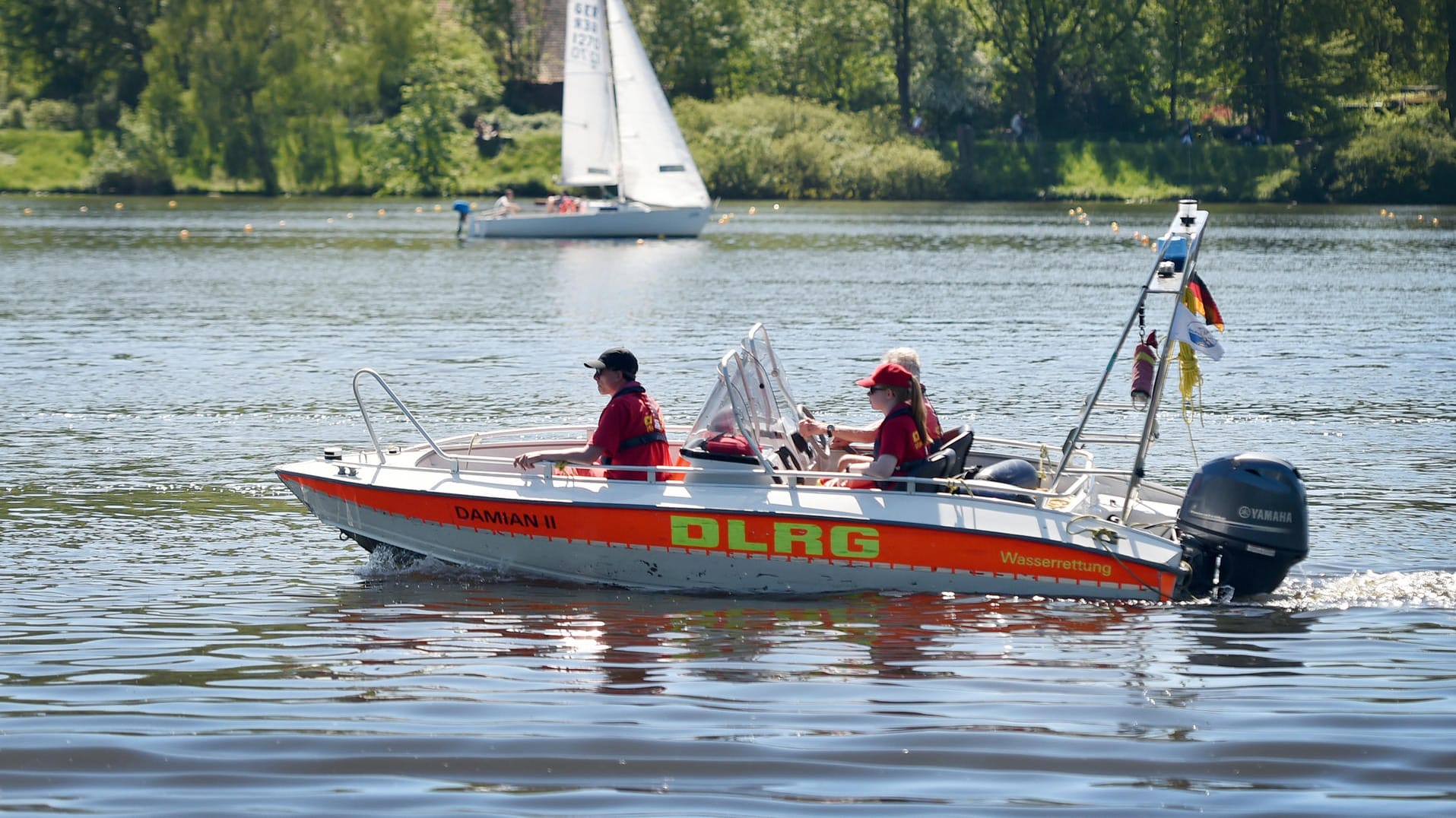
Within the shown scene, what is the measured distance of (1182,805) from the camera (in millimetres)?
6758

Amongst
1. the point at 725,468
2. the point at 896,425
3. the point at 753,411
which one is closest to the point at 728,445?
the point at 725,468

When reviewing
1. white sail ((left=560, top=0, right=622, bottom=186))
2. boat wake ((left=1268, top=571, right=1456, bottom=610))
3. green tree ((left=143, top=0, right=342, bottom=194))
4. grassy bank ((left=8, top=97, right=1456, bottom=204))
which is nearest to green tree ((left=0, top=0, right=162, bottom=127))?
grassy bank ((left=8, top=97, right=1456, bottom=204))

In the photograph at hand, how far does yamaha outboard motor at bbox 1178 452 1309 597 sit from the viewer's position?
30.8 ft

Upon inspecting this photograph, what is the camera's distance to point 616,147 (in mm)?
49812

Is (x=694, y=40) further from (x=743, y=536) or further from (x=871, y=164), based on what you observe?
(x=743, y=536)

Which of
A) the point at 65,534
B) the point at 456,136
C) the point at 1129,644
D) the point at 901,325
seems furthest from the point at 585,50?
the point at 1129,644

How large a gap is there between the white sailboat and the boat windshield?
38.2m

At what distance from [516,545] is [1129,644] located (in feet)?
12.1

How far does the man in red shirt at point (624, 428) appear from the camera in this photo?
10305 mm

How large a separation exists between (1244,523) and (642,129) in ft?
134

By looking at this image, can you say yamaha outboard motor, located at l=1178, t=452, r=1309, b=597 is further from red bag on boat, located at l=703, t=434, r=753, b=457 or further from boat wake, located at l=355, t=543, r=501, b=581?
boat wake, located at l=355, t=543, r=501, b=581

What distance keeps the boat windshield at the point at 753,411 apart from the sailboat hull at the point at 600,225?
39.5 metres

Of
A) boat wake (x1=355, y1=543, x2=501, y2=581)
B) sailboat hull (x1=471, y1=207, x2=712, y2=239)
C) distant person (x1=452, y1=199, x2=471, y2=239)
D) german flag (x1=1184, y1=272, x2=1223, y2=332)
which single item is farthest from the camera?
distant person (x1=452, y1=199, x2=471, y2=239)

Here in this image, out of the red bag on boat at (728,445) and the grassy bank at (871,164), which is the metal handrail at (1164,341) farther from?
the grassy bank at (871,164)
